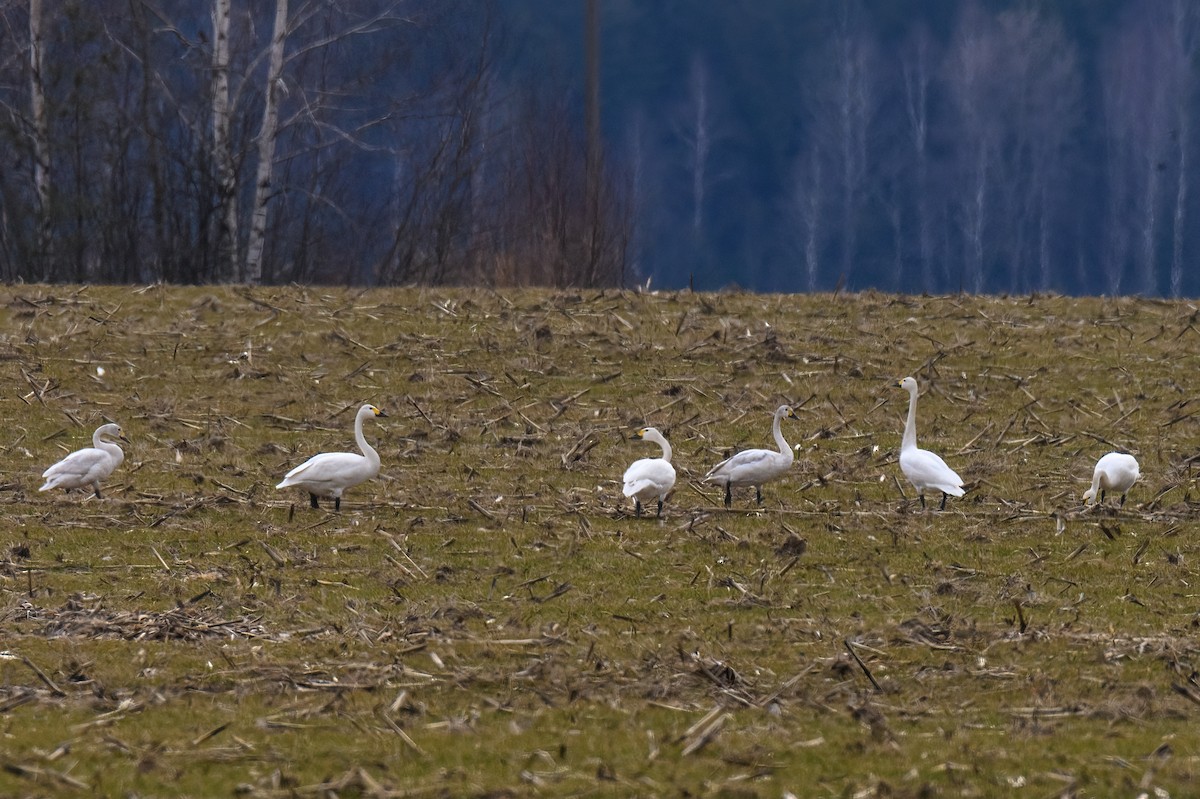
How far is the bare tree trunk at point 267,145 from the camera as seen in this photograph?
33.4m

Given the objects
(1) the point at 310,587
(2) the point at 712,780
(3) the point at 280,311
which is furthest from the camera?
(3) the point at 280,311

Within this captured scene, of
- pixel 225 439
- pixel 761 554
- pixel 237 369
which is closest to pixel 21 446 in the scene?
pixel 225 439

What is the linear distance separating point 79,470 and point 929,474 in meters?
8.23

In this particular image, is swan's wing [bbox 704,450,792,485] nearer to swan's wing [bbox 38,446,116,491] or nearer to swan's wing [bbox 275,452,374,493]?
swan's wing [bbox 275,452,374,493]

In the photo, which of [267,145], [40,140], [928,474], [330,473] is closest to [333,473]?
[330,473]

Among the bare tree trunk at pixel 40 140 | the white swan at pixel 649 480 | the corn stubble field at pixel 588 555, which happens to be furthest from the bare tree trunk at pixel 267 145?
the white swan at pixel 649 480

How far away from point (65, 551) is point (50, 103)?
23.1 m

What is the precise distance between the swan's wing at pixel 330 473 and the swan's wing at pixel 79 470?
6.26 ft

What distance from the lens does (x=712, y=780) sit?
850 cm

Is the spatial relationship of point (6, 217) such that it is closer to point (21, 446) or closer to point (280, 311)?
point (280, 311)

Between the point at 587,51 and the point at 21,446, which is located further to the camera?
the point at 587,51

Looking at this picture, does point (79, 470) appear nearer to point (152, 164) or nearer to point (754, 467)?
point (754, 467)

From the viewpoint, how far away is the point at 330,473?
1669cm

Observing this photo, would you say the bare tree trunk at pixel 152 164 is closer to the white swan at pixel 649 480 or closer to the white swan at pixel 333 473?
the white swan at pixel 333 473
